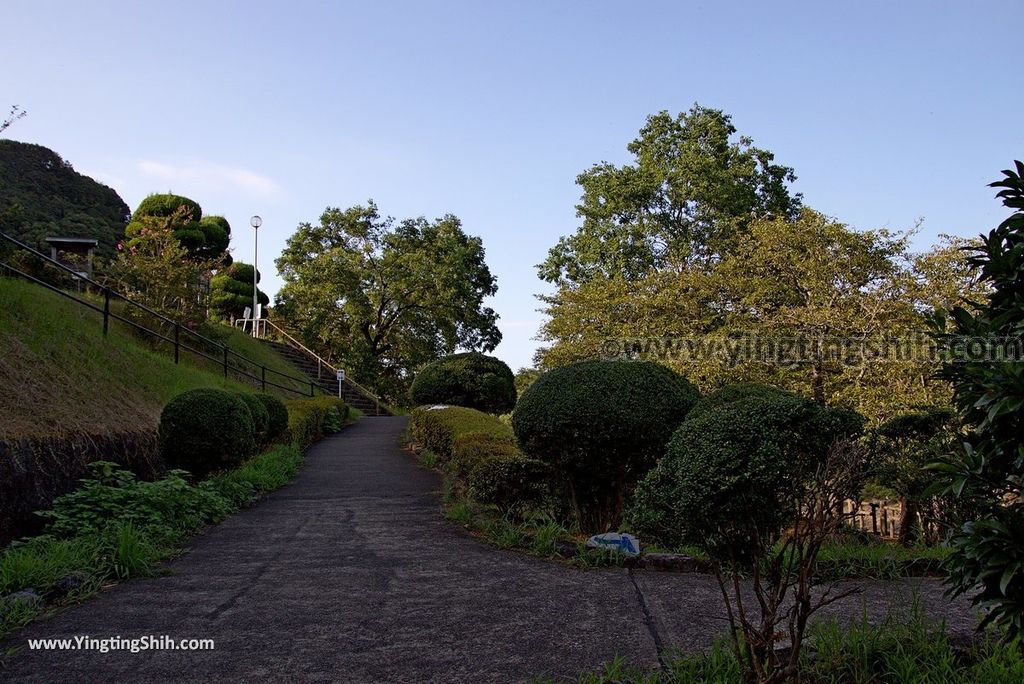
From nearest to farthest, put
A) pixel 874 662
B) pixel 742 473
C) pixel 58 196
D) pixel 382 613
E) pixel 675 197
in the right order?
1. pixel 742 473
2. pixel 874 662
3. pixel 382 613
4. pixel 675 197
5. pixel 58 196

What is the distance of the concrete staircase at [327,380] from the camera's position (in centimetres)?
2947

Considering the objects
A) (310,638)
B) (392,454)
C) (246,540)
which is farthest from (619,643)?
(392,454)

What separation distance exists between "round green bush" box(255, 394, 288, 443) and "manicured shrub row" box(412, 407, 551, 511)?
3.47 m

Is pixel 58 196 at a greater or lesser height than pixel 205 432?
greater

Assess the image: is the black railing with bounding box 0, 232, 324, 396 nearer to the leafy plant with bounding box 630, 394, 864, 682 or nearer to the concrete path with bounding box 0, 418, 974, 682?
the concrete path with bounding box 0, 418, 974, 682

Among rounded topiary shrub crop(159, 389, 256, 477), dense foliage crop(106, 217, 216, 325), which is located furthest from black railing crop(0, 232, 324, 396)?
rounded topiary shrub crop(159, 389, 256, 477)

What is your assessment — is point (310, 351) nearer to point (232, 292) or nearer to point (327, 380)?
point (327, 380)

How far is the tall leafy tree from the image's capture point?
27.3 meters

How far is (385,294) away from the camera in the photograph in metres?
32.8

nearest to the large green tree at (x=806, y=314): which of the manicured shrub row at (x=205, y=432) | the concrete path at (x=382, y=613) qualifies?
the concrete path at (x=382, y=613)

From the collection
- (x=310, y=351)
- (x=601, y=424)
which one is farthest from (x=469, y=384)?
(x=310, y=351)

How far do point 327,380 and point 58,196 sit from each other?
33.5m

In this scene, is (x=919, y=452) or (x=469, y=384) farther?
(x=469, y=384)

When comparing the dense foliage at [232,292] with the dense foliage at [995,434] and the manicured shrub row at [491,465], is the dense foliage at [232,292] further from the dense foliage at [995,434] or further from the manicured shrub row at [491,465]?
the dense foliage at [995,434]
